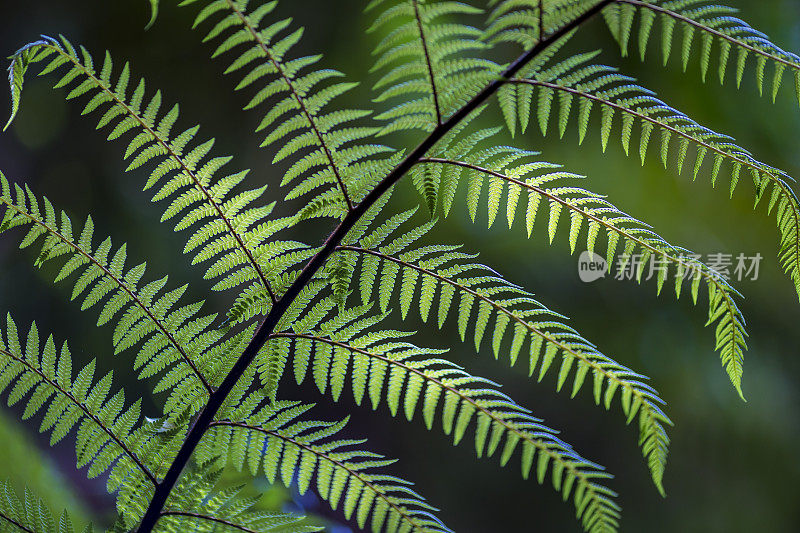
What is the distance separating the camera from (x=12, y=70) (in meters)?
0.38

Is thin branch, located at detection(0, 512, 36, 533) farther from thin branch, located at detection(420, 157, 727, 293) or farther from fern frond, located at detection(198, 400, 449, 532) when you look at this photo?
thin branch, located at detection(420, 157, 727, 293)

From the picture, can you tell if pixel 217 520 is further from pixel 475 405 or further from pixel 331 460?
pixel 475 405

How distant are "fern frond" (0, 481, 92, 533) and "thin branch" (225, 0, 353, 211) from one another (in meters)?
0.31

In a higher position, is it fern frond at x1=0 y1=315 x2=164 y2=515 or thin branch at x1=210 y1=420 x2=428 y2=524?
thin branch at x1=210 y1=420 x2=428 y2=524

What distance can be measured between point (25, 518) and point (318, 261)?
304 millimetres

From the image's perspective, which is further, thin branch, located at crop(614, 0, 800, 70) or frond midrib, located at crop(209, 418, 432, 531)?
frond midrib, located at crop(209, 418, 432, 531)

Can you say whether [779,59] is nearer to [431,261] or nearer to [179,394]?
[431,261]

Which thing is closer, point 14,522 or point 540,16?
point 540,16

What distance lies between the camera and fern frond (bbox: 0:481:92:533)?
45 centimetres

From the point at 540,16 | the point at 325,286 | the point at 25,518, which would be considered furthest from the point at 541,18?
the point at 25,518

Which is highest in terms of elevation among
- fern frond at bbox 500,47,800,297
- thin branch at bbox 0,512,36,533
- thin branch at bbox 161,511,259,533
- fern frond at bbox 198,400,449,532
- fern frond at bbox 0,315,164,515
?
fern frond at bbox 500,47,800,297

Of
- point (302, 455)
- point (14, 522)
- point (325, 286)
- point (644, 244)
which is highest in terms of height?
point (644, 244)

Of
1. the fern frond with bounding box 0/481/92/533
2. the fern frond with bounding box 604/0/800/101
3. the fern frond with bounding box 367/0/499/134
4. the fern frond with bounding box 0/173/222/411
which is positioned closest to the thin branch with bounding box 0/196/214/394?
the fern frond with bounding box 0/173/222/411

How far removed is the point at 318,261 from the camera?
0.41 metres
